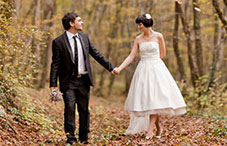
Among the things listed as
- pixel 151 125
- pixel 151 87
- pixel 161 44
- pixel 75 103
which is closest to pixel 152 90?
pixel 151 87

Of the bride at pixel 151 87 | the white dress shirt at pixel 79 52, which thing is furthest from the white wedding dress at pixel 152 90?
the white dress shirt at pixel 79 52

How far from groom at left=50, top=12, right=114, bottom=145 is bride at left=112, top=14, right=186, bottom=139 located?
0.86 m

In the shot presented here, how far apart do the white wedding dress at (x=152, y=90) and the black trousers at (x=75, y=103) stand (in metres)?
0.93

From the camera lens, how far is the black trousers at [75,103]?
238 inches

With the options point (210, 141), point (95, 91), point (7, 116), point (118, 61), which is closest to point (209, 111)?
point (210, 141)

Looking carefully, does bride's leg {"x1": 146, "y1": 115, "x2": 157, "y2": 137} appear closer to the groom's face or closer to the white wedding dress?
the white wedding dress

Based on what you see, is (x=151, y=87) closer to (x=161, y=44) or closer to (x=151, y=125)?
(x=151, y=125)

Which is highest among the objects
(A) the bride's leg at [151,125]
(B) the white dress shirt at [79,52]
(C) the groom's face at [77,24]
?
(C) the groom's face at [77,24]

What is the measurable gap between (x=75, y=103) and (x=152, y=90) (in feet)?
5.10

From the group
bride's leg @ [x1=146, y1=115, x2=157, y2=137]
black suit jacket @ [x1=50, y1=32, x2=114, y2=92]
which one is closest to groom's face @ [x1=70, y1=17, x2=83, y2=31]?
black suit jacket @ [x1=50, y1=32, x2=114, y2=92]

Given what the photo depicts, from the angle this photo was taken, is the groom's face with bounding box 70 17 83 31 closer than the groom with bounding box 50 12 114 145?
No

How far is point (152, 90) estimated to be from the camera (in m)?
6.29

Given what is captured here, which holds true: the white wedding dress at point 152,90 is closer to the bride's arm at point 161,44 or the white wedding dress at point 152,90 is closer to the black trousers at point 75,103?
the bride's arm at point 161,44

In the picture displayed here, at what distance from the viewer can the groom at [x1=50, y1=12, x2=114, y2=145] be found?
→ 19.6ft
